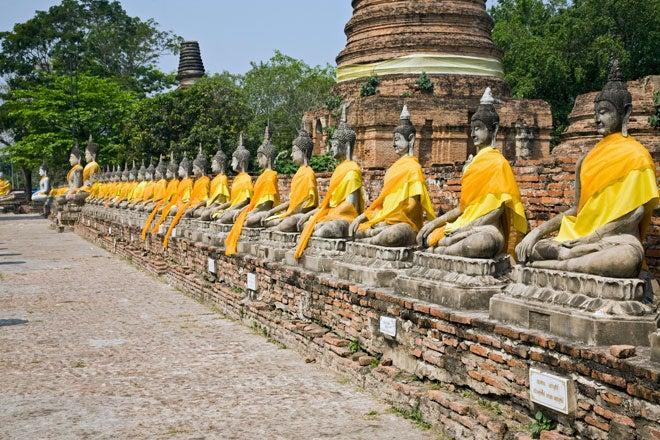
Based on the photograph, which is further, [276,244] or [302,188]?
[302,188]

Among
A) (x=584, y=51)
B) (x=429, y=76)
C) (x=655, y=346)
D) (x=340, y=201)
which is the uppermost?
(x=584, y=51)

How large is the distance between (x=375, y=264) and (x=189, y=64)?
39757mm

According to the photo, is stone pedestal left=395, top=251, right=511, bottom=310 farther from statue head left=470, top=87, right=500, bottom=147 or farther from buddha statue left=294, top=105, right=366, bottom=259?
buddha statue left=294, top=105, right=366, bottom=259

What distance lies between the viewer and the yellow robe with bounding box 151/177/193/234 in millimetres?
15337

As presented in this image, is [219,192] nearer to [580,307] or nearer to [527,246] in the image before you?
[527,246]

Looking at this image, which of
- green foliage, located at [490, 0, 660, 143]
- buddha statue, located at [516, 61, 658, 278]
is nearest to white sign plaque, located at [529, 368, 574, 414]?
buddha statue, located at [516, 61, 658, 278]

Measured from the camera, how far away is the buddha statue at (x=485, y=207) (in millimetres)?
5664

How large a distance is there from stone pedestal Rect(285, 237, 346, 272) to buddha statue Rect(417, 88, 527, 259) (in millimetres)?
Result: 2034

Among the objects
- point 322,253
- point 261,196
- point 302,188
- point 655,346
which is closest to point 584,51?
point 261,196

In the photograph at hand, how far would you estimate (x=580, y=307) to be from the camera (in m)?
4.41

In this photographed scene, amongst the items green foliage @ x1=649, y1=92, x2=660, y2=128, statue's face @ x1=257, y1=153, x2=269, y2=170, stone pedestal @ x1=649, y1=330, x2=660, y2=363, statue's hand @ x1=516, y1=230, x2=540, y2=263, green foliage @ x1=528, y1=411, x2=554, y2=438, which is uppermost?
green foliage @ x1=649, y1=92, x2=660, y2=128

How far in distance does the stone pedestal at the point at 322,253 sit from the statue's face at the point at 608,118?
11.6 feet

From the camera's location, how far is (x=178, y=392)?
249 inches

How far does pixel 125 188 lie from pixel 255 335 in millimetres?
15185
